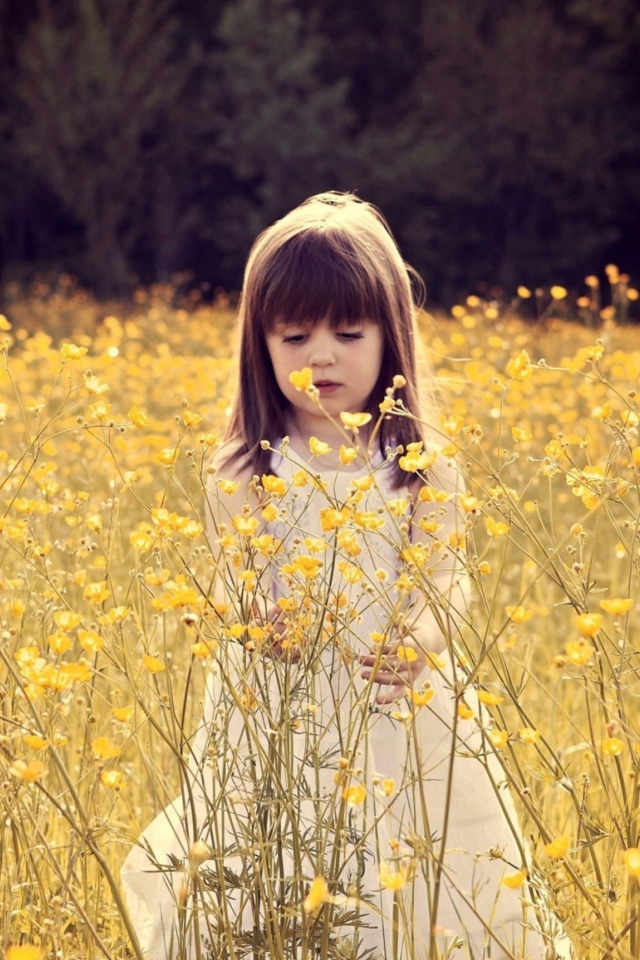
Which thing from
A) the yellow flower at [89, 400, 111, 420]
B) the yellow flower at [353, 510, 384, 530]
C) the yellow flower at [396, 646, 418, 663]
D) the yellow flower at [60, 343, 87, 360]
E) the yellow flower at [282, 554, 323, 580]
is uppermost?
the yellow flower at [60, 343, 87, 360]

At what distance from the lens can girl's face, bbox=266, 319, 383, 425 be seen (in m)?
1.75

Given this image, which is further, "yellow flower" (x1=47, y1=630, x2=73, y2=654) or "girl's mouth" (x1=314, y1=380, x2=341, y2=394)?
"girl's mouth" (x1=314, y1=380, x2=341, y2=394)

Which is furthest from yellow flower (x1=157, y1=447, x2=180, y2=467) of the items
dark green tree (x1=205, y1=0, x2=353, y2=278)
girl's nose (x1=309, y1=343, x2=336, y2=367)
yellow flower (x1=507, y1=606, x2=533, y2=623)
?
dark green tree (x1=205, y1=0, x2=353, y2=278)

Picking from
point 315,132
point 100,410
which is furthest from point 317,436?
point 315,132

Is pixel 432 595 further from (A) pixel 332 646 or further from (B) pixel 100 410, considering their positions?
(B) pixel 100 410

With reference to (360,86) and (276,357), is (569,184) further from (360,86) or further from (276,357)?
(276,357)

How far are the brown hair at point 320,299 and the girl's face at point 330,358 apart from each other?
0.02 m

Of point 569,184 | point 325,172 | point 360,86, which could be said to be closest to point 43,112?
point 325,172

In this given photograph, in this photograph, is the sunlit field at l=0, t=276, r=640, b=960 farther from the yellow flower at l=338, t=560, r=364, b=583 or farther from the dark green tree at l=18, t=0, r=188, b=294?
the dark green tree at l=18, t=0, r=188, b=294

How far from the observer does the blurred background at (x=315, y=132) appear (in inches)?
607

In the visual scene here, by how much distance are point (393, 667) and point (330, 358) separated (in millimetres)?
683

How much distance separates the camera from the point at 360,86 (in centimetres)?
1781

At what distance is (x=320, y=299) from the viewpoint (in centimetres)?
176

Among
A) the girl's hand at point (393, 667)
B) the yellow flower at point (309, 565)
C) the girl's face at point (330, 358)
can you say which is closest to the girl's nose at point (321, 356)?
the girl's face at point (330, 358)
